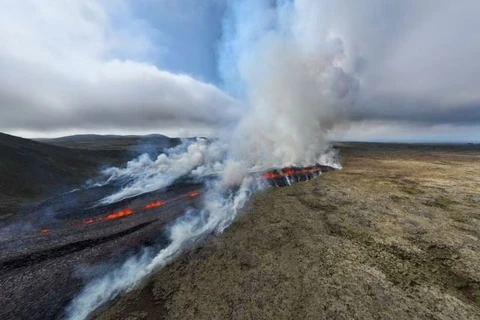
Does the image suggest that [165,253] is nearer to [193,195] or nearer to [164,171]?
[193,195]

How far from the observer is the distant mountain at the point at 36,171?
5269 cm

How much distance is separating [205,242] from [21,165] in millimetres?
63245

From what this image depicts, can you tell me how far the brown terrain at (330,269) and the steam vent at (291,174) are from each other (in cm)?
1990

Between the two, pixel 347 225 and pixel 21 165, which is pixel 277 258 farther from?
pixel 21 165

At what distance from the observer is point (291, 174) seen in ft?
200

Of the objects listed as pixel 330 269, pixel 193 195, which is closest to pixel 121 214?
pixel 193 195

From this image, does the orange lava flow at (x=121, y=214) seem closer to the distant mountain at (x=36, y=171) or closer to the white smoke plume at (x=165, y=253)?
the white smoke plume at (x=165, y=253)

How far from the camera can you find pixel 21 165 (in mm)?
66250

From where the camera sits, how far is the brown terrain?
15406 millimetres

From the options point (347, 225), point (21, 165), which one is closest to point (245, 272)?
point (347, 225)

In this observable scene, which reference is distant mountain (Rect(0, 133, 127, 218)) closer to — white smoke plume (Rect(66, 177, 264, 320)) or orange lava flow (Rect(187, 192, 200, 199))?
orange lava flow (Rect(187, 192, 200, 199))

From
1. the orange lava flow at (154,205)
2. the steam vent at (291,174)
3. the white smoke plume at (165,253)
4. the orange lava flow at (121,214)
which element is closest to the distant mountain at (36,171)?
the orange lava flow at (121,214)

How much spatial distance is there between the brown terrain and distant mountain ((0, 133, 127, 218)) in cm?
3781

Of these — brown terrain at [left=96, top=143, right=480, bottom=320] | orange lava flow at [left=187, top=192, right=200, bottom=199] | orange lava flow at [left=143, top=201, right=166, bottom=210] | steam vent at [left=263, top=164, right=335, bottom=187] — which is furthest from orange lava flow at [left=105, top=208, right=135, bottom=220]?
steam vent at [left=263, top=164, right=335, bottom=187]
